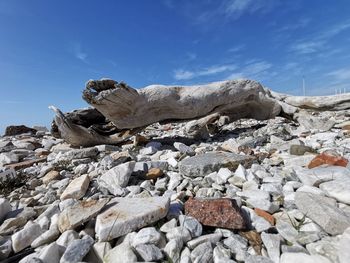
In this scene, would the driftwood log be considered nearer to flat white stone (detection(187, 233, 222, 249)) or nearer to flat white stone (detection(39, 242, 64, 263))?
flat white stone (detection(39, 242, 64, 263))

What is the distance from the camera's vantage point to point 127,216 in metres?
1.88

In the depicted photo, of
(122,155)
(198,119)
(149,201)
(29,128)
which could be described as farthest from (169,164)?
(29,128)

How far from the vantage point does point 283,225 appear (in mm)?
1908

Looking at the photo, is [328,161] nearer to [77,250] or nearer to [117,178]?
[117,178]

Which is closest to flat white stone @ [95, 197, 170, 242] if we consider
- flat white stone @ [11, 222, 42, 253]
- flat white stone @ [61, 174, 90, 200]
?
flat white stone @ [11, 222, 42, 253]

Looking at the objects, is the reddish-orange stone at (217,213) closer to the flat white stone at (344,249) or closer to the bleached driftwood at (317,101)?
the flat white stone at (344,249)

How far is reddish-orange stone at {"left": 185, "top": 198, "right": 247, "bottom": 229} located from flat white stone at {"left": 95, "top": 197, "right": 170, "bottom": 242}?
0.85 ft

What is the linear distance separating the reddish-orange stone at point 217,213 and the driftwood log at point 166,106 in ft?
11.1

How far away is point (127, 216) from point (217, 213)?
73 centimetres

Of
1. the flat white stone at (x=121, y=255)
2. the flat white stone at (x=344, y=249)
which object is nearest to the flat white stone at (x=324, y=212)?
the flat white stone at (x=344, y=249)

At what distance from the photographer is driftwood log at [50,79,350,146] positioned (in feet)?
16.6

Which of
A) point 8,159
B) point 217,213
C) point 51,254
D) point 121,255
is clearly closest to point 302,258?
point 217,213

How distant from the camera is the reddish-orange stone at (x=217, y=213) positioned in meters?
1.88

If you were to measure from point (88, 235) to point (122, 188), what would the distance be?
0.97 m
